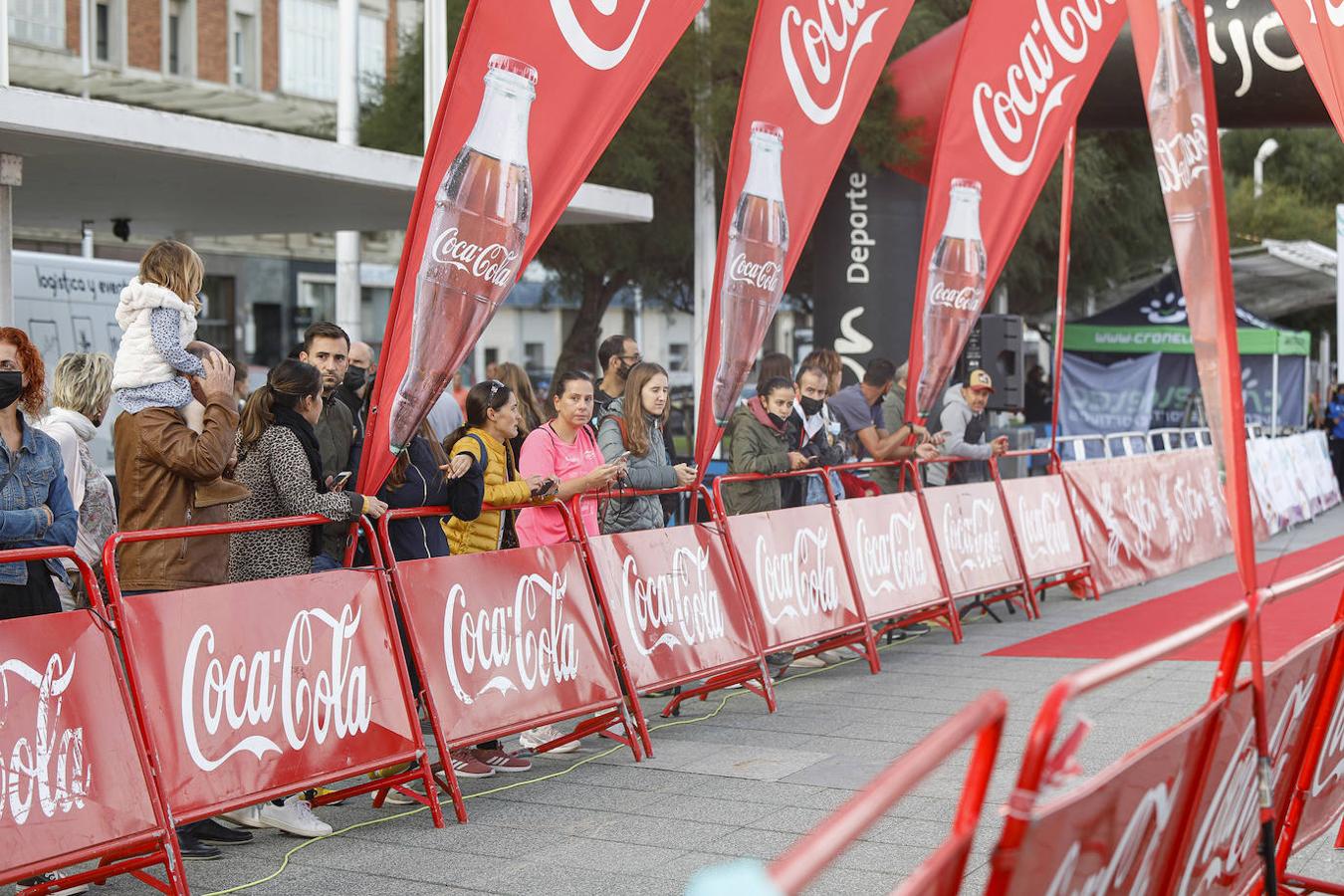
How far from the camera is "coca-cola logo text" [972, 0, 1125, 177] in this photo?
11594 millimetres

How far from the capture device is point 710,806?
6.70 meters

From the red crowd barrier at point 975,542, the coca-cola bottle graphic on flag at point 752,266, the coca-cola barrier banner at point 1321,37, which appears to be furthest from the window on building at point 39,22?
the coca-cola barrier banner at point 1321,37

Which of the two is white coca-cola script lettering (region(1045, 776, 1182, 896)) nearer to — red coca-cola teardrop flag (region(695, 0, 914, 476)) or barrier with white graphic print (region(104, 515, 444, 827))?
barrier with white graphic print (region(104, 515, 444, 827))

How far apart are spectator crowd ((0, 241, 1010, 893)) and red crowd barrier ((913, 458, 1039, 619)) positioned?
258cm

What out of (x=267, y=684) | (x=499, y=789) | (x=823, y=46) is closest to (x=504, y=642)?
(x=499, y=789)

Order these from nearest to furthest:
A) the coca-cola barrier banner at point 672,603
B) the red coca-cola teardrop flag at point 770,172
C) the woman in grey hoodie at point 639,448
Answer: the coca-cola barrier banner at point 672,603, the woman in grey hoodie at point 639,448, the red coca-cola teardrop flag at point 770,172

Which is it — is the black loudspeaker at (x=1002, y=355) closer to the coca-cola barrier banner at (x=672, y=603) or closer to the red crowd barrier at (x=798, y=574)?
the red crowd barrier at (x=798, y=574)

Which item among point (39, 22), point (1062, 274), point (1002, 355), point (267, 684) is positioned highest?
point (39, 22)

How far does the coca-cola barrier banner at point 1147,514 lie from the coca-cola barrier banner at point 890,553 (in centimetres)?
300

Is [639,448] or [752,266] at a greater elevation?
[752,266]

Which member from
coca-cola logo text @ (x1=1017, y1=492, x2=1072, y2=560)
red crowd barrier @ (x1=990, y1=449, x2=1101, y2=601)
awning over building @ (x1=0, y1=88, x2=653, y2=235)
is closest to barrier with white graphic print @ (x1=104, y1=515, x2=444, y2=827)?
awning over building @ (x1=0, y1=88, x2=653, y2=235)

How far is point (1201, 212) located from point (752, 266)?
4548 mm

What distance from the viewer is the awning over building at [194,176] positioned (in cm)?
1071

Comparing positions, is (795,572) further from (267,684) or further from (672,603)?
(267,684)
